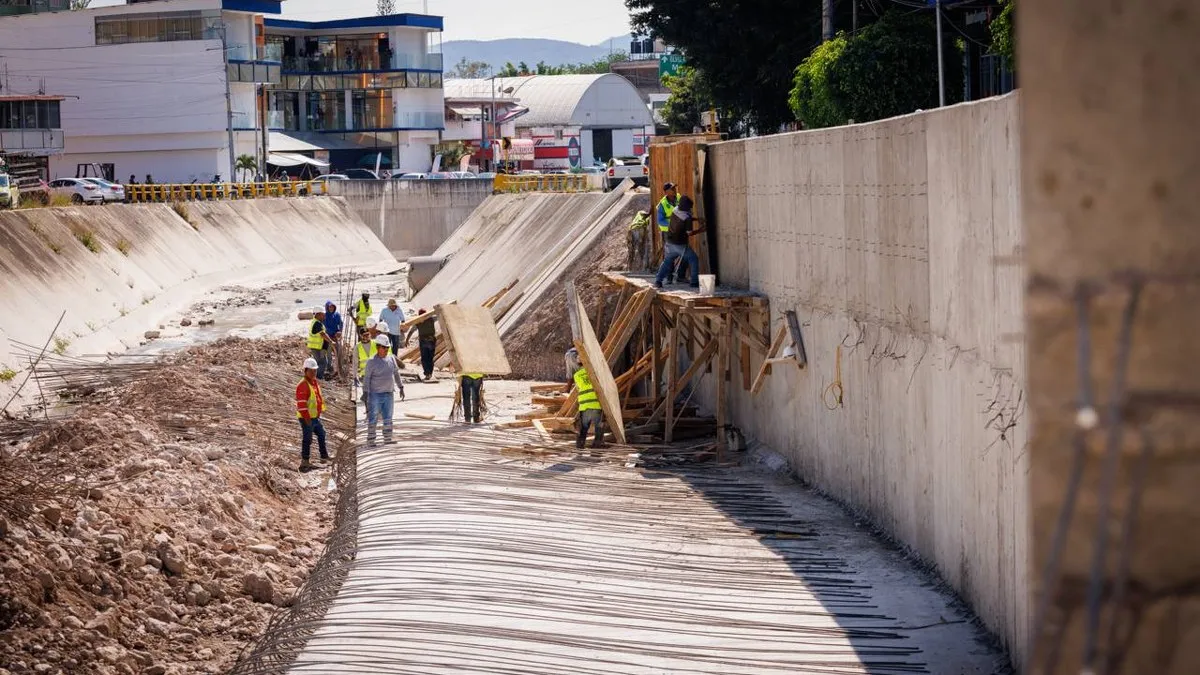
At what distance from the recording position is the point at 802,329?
15.8 metres

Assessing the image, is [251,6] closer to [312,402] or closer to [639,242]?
[639,242]

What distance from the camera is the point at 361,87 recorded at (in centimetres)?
9181

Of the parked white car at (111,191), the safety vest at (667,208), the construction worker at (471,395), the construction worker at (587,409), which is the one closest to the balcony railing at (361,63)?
the parked white car at (111,191)

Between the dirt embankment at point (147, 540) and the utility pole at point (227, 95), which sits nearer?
the dirt embankment at point (147, 540)

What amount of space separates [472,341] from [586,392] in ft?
12.4

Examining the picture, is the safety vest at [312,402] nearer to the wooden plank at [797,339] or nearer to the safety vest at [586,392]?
the safety vest at [586,392]

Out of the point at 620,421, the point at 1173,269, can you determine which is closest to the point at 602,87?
the point at 620,421

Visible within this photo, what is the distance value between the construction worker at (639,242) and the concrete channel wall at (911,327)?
5470 mm

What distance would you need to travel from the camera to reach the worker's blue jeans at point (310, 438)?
17.4m

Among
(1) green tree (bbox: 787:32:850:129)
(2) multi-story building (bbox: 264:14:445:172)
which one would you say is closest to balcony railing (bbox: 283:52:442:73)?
(2) multi-story building (bbox: 264:14:445:172)

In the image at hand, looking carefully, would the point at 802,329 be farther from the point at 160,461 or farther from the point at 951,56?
the point at 951,56

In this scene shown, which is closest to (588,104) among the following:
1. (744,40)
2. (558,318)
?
(744,40)

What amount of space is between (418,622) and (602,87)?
108759 millimetres

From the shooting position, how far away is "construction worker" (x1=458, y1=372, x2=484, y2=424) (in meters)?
19.6
